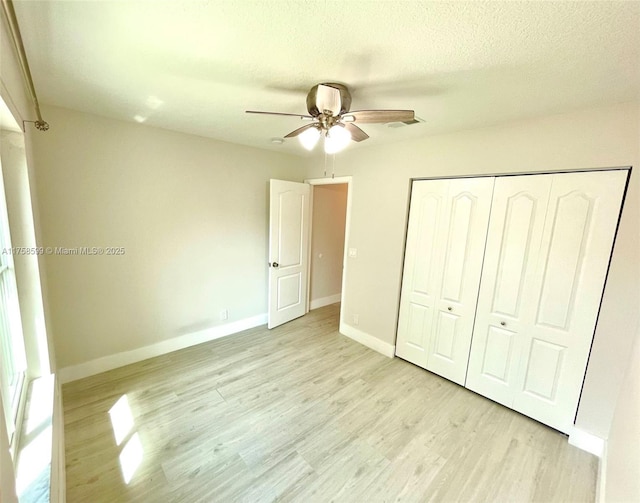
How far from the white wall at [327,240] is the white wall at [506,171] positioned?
3.45 feet

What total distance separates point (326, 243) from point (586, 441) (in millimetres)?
3592

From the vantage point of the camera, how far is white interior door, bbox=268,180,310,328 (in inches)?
137

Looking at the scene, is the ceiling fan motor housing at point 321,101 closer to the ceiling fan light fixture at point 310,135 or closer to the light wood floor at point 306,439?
the ceiling fan light fixture at point 310,135

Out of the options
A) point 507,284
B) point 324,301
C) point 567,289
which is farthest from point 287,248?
point 567,289

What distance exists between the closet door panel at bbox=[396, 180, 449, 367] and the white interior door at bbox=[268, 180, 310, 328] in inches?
60.8

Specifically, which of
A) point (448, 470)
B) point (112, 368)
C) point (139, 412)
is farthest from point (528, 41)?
point (112, 368)

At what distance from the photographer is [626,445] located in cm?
135

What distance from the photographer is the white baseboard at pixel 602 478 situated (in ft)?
5.10

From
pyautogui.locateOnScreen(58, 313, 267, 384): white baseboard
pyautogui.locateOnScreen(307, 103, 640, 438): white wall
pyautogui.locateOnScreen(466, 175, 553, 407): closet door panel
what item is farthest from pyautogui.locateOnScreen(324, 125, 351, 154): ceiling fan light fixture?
pyautogui.locateOnScreen(58, 313, 267, 384): white baseboard

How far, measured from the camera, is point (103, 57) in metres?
1.44

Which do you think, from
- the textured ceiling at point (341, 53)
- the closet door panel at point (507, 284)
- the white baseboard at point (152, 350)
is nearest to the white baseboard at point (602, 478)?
the closet door panel at point (507, 284)

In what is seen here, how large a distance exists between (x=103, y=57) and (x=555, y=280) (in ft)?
10.7

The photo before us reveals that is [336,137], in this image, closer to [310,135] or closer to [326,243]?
[310,135]

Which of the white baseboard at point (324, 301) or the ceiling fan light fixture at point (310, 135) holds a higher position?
the ceiling fan light fixture at point (310, 135)
